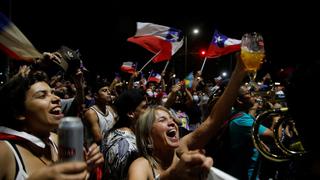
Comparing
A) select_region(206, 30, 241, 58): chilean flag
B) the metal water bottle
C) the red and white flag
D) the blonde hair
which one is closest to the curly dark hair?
the blonde hair

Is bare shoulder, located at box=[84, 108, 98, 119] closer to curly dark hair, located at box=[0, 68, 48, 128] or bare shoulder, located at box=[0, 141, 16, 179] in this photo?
curly dark hair, located at box=[0, 68, 48, 128]

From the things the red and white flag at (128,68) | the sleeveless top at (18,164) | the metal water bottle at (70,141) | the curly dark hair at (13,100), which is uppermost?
the metal water bottle at (70,141)

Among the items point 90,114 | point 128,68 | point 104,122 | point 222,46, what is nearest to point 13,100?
point 90,114

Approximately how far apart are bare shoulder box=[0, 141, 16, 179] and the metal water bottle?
116 cm

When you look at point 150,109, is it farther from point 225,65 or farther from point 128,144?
point 225,65

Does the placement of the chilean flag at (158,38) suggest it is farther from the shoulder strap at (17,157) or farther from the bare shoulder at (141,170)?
the shoulder strap at (17,157)

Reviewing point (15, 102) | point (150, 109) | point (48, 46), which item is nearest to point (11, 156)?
point (15, 102)

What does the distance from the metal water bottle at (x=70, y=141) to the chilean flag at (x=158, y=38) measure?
24.1 feet

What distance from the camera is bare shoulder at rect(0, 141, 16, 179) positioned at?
2.18 metres

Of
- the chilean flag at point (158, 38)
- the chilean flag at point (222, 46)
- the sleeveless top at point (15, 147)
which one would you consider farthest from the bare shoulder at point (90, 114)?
the chilean flag at point (222, 46)

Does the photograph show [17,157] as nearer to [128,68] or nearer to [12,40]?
[12,40]

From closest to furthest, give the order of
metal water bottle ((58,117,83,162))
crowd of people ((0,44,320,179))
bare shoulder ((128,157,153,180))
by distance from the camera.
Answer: metal water bottle ((58,117,83,162)) < crowd of people ((0,44,320,179)) < bare shoulder ((128,157,153,180))

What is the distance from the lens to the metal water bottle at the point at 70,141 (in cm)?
120

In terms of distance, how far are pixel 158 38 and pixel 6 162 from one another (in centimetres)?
668
